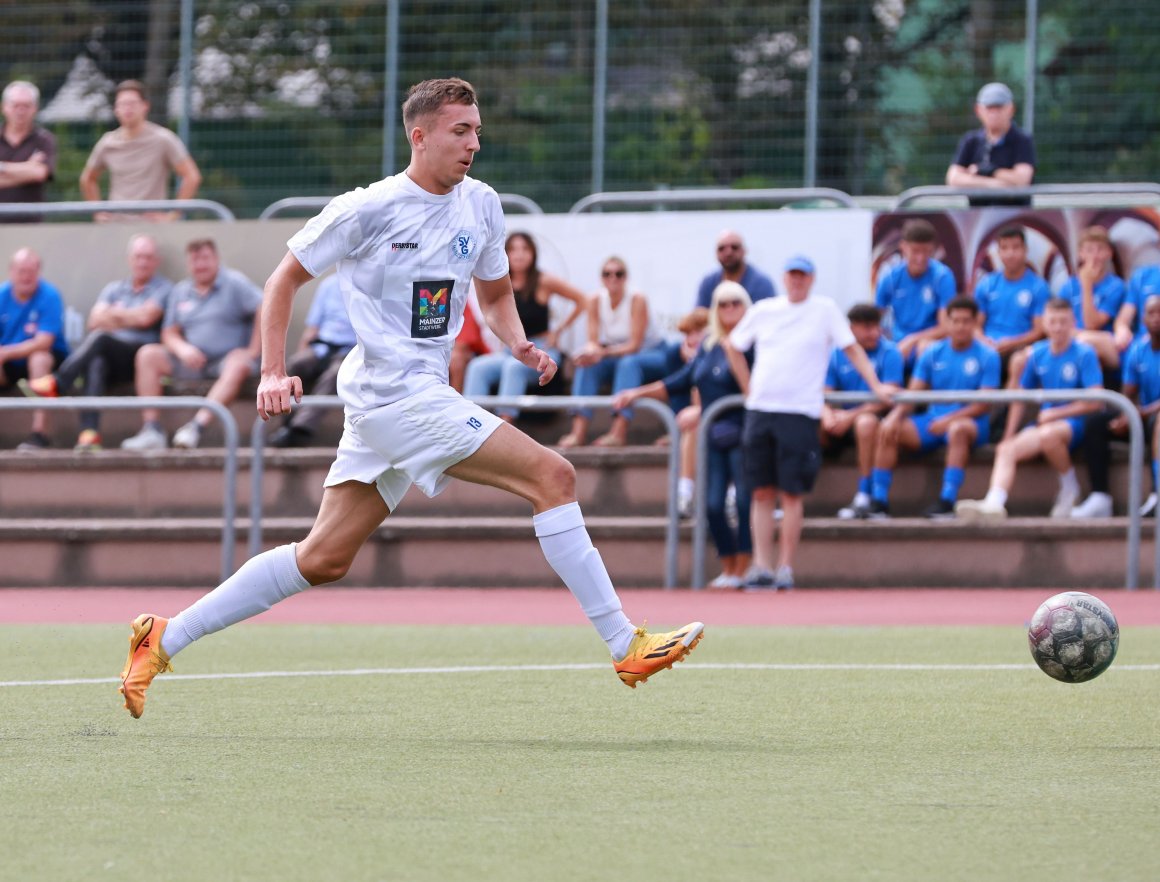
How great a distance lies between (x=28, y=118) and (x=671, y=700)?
1086 centimetres

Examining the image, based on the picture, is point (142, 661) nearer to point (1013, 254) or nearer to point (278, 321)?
point (278, 321)

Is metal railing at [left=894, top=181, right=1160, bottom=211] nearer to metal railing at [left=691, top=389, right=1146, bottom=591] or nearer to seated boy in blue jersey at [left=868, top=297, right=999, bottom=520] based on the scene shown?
seated boy in blue jersey at [left=868, top=297, right=999, bottom=520]

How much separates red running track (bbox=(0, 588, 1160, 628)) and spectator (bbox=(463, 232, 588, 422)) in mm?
1556

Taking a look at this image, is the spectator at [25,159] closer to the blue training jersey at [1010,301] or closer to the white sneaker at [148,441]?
the white sneaker at [148,441]

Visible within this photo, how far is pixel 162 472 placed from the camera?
46.8ft

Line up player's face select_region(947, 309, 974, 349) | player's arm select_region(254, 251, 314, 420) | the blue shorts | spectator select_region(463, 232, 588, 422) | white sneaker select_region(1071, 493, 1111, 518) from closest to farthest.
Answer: player's arm select_region(254, 251, 314, 420)
white sneaker select_region(1071, 493, 1111, 518)
player's face select_region(947, 309, 974, 349)
the blue shorts
spectator select_region(463, 232, 588, 422)

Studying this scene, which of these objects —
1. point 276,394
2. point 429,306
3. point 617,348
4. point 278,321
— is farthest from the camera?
point 617,348

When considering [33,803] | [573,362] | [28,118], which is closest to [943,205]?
[573,362]

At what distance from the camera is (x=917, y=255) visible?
13.5 metres

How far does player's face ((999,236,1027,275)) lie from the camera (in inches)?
523

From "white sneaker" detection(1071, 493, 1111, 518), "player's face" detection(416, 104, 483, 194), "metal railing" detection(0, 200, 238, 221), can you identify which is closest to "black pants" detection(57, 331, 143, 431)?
"metal railing" detection(0, 200, 238, 221)

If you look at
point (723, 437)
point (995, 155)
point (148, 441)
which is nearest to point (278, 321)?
point (723, 437)

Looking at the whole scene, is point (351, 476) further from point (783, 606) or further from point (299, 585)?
point (783, 606)

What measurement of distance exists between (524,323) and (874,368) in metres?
2.65
